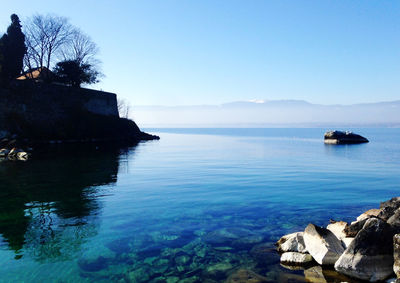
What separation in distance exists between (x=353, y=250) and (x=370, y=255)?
1.16 feet

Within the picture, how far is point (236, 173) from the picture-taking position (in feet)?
79.5

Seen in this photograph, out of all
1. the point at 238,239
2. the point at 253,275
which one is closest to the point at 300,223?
the point at 238,239

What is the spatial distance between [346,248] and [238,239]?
3.24 metres

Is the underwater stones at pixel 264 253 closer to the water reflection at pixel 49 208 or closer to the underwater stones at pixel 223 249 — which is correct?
the underwater stones at pixel 223 249

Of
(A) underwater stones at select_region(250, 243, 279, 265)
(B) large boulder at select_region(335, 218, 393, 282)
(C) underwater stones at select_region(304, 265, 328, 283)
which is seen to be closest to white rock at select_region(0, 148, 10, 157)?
(A) underwater stones at select_region(250, 243, 279, 265)

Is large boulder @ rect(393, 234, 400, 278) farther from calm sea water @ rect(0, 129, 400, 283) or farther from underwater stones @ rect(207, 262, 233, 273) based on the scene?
underwater stones @ rect(207, 262, 233, 273)

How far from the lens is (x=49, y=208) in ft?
43.3

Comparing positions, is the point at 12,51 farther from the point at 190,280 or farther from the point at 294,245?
the point at 294,245

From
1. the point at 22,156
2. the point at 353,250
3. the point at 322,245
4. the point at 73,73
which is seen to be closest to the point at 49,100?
the point at 73,73

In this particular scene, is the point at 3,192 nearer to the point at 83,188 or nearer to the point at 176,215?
the point at 83,188

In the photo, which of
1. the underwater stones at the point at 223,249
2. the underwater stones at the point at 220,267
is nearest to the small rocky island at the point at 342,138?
the underwater stones at the point at 223,249

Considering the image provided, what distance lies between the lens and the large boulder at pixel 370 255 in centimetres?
662

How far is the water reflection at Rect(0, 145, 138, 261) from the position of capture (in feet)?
30.1

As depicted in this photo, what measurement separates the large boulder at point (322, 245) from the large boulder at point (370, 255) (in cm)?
27
